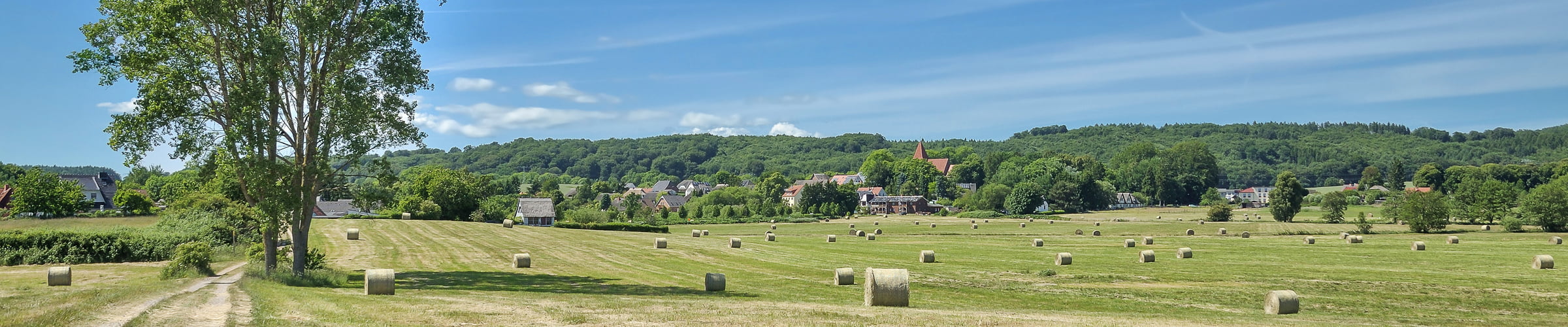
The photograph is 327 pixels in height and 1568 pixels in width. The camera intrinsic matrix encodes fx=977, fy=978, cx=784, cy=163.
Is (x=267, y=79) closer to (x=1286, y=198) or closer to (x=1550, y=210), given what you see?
(x=1550, y=210)

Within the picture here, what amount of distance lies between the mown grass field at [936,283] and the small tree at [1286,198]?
39332mm

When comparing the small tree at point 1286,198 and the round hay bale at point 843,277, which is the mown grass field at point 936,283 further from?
the small tree at point 1286,198

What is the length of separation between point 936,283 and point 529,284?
12150mm

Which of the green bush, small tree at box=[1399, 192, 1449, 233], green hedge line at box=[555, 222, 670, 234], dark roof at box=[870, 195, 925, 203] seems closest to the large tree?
the green bush

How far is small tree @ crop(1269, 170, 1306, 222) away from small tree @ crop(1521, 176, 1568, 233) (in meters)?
26.5

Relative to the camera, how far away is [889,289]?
808 inches

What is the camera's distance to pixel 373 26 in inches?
1159

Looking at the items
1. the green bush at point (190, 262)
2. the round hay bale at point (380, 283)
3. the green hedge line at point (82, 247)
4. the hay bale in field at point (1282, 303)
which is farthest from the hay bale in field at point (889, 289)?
the green hedge line at point (82, 247)

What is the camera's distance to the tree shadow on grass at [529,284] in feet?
85.4

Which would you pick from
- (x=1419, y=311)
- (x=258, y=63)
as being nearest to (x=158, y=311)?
(x=258, y=63)

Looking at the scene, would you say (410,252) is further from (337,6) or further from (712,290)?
(712,290)

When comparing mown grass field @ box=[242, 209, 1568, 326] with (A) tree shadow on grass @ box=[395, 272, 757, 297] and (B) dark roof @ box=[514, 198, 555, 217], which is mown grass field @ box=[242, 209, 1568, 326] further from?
(B) dark roof @ box=[514, 198, 555, 217]

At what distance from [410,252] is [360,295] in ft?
68.4

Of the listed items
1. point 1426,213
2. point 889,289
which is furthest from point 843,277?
point 1426,213
